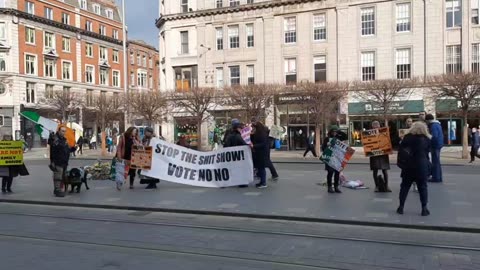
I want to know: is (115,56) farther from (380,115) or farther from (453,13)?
(380,115)

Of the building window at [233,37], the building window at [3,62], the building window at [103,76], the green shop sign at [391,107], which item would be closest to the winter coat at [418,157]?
the green shop sign at [391,107]

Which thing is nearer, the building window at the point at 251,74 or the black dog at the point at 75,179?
the black dog at the point at 75,179

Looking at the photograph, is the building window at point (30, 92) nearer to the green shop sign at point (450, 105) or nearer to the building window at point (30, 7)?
the building window at point (30, 7)

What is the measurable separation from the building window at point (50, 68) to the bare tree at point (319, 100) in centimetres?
3942

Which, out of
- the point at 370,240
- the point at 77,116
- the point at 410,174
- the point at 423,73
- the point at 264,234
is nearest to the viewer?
the point at 370,240

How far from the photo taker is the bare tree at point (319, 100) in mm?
30297

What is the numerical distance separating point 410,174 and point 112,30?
70061 millimetres

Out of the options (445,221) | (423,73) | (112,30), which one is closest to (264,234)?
(445,221)

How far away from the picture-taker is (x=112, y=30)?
240 feet

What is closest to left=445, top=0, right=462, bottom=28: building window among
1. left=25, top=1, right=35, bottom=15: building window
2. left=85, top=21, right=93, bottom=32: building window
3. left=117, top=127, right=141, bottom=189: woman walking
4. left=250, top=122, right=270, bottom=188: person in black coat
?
left=250, top=122, right=270, bottom=188: person in black coat

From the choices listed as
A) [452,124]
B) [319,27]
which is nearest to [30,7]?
[319,27]

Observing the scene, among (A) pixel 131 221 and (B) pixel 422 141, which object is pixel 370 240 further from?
(A) pixel 131 221

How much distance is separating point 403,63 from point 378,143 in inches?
1066

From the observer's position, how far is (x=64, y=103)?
44.3m
